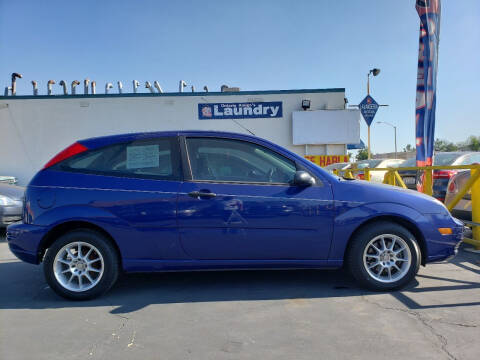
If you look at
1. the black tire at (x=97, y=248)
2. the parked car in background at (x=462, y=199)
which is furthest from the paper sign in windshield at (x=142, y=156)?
the parked car in background at (x=462, y=199)

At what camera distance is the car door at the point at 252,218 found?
11.2 ft

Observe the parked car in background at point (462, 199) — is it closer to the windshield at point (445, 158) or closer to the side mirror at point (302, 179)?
the windshield at point (445, 158)

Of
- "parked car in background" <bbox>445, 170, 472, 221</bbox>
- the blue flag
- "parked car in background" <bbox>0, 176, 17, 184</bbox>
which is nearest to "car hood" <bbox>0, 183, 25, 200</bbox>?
"parked car in background" <bbox>445, 170, 472, 221</bbox>

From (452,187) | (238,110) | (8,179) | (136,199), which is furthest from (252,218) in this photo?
(8,179)

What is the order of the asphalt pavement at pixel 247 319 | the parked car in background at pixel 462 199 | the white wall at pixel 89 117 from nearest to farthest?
the asphalt pavement at pixel 247 319 < the parked car in background at pixel 462 199 < the white wall at pixel 89 117

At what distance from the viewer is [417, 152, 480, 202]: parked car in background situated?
23.8 ft

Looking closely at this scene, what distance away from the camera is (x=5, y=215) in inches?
252

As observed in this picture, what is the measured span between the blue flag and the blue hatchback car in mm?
5623

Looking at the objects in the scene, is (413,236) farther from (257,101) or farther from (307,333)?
(257,101)

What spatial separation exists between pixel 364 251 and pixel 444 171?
5153 millimetres

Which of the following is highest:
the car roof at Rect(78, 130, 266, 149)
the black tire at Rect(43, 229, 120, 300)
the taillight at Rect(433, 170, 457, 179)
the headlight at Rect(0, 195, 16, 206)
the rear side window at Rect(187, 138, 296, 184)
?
the car roof at Rect(78, 130, 266, 149)

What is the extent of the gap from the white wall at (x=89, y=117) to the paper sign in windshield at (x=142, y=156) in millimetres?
12799

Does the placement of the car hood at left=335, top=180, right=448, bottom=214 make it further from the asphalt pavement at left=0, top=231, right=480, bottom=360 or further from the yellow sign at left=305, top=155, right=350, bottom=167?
the yellow sign at left=305, top=155, right=350, bottom=167

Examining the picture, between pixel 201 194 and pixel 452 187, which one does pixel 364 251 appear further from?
pixel 452 187
